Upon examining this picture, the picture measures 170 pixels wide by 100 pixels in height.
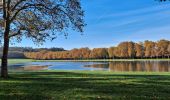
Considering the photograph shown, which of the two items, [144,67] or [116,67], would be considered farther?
[116,67]

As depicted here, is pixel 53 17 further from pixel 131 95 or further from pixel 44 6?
pixel 131 95

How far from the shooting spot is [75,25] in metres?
35.3

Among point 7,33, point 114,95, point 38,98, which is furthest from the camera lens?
point 7,33

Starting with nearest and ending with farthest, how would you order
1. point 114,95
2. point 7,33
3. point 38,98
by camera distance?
point 38,98 < point 114,95 < point 7,33

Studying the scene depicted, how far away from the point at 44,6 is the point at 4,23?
4.25 metres

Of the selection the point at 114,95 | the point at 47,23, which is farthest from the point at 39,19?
the point at 114,95

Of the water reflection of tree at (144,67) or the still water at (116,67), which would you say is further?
the still water at (116,67)

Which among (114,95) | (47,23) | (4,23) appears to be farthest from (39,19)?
(114,95)

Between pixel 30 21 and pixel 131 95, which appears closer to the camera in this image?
pixel 131 95

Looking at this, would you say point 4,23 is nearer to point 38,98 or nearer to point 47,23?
point 47,23

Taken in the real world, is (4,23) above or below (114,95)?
above

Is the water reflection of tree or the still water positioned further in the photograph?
the still water

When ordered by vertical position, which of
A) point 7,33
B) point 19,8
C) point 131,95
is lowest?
point 131,95

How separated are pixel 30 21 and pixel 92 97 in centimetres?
2043
